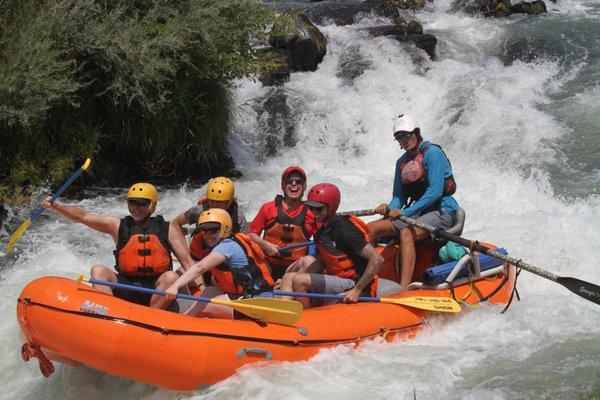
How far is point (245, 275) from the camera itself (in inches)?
203

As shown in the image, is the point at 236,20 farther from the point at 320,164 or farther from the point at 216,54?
the point at 320,164

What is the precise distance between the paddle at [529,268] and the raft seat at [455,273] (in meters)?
0.24

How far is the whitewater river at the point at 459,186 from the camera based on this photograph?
510cm

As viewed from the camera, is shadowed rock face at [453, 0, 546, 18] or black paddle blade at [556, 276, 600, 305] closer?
black paddle blade at [556, 276, 600, 305]

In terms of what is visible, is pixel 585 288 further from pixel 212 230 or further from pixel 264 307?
pixel 212 230

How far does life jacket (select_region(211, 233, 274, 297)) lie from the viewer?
5152 mm

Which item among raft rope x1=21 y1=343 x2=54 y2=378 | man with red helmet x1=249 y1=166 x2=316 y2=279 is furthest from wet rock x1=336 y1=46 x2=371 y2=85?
raft rope x1=21 y1=343 x2=54 y2=378

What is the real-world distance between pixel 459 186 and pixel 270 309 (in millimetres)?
5260

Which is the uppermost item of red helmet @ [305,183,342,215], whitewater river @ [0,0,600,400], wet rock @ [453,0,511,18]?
red helmet @ [305,183,342,215]

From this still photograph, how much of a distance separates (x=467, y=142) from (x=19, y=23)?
19.6 feet

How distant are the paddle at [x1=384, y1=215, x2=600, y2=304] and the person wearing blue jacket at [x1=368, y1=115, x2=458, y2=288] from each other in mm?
150

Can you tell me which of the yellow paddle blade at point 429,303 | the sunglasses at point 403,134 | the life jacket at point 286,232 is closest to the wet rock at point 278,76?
the sunglasses at point 403,134

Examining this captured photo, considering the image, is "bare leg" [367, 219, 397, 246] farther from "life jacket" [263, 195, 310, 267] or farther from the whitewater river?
the whitewater river

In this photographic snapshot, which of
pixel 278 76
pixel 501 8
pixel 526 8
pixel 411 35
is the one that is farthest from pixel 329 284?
pixel 526 8
